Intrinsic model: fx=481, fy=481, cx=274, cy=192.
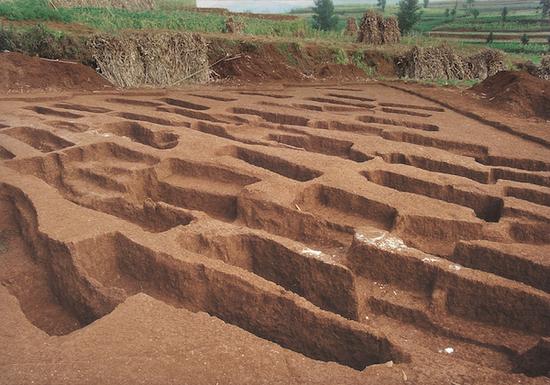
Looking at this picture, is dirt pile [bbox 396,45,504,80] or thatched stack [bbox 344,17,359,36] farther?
thatched stack [bbox 344,17,359,36]

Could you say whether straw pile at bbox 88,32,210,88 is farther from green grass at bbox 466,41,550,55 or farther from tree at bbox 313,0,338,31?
tree at bbox 313,0,338,31

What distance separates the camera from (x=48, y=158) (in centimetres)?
566

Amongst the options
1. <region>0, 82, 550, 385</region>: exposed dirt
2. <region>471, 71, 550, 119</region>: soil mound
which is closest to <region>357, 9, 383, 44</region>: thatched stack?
<region>471, 71, 550, 119</region>: soil mound

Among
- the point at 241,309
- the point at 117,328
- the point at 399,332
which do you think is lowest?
the point at 399,332

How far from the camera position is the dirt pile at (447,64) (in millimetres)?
14523

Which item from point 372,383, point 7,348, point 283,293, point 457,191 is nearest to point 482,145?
point 457,191

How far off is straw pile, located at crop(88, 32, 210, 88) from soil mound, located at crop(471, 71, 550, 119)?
23.5 ft

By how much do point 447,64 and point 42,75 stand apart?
440 inches

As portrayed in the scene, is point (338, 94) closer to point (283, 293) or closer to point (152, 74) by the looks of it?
point (152, 74)

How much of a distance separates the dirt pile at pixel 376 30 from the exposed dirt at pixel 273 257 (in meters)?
12.6

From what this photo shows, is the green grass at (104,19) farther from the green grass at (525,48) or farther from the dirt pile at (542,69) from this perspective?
the green grass at (525,48)

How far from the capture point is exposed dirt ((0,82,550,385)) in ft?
8.11

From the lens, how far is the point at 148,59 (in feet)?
38.8

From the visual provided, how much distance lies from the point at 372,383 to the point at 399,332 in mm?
1214
